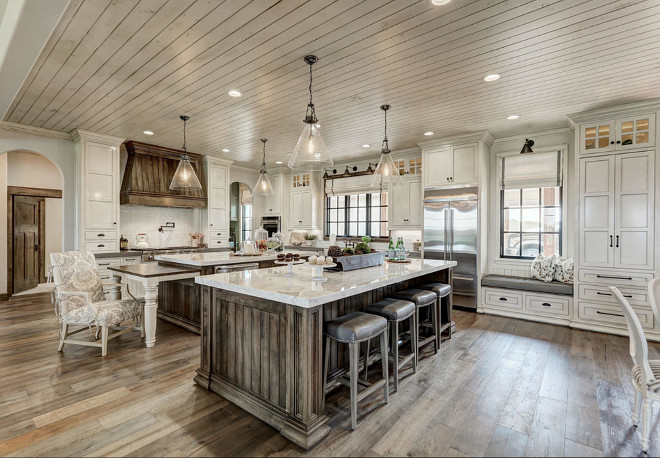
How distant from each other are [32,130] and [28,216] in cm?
261

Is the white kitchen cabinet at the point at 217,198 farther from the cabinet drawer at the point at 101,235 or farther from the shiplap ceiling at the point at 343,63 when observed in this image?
the shiplap ceiling at the point at 343,63

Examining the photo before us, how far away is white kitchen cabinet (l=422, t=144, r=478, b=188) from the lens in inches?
208

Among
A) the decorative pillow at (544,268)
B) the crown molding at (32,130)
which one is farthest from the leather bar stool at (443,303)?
the crown molding at (32,130)

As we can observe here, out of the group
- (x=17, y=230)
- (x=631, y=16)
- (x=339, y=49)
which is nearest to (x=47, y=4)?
(x=339, y=49)

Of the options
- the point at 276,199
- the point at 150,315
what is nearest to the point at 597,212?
the point at 150,315

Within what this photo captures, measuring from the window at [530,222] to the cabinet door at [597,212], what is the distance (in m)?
0.73

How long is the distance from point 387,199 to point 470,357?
4010mm

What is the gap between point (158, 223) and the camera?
6953mm

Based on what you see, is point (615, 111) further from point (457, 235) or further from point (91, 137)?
point (91, 137)

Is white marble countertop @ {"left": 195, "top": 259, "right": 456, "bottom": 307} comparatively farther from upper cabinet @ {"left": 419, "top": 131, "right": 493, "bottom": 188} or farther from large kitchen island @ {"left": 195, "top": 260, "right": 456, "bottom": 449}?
upper cabinet @ {"left": 419, "top": 131, "right": 493, "bottom": 188}

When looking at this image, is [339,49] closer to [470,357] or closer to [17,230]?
[470,357]

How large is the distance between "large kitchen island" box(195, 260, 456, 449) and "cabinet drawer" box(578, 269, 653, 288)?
299 cm

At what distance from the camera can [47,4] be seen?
2.11 meters

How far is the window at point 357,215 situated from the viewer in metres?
7.17
